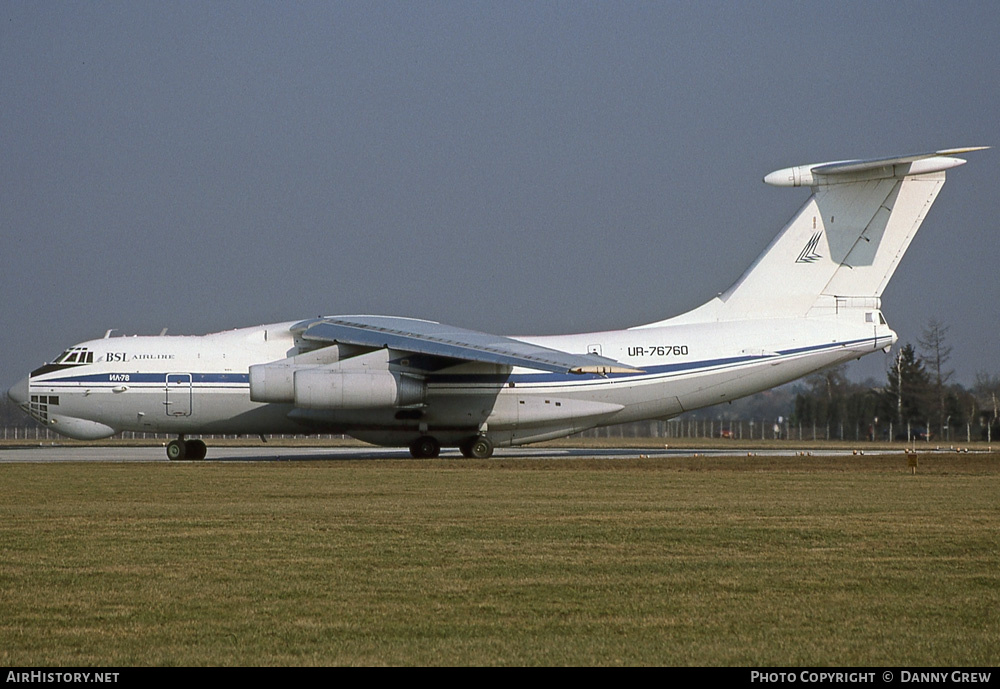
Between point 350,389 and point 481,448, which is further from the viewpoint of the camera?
point 481,448

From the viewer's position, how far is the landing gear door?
2448 centimetres

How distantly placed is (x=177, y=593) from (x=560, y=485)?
31.1ft

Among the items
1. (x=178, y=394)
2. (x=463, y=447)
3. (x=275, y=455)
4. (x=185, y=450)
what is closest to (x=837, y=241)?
(x=463, y=447)

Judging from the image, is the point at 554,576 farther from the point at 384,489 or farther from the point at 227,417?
the point at 227,417

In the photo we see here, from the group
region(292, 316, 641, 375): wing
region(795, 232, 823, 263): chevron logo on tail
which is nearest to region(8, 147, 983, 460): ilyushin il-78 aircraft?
region(795, 232, 823, 263): chevron logo on tail

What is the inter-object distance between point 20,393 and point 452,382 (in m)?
9.35

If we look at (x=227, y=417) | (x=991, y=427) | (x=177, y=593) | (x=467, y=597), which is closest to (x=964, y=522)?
(x=467, y=597)

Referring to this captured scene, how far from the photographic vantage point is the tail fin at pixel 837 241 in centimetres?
2431

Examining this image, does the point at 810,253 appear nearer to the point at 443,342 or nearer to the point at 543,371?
the point at 543,371

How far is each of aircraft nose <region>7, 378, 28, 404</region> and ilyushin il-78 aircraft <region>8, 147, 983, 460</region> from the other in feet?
0.13

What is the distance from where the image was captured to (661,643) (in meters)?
5.86

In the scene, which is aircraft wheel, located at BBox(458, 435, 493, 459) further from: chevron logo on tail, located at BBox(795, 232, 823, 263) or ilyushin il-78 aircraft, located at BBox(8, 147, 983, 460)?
chevron logo on tail, located at BBox(795, 232, 823, 263)

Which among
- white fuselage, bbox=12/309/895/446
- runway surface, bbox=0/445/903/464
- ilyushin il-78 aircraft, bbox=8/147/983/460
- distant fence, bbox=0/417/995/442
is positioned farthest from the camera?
distant fence, bbox=0/417/995/442

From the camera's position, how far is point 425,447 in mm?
25109
